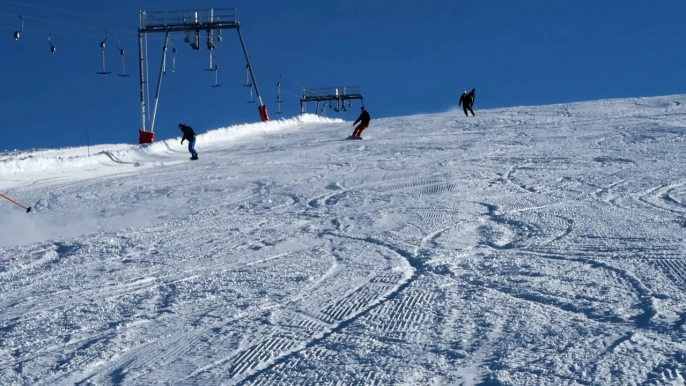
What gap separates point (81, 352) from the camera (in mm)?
5902

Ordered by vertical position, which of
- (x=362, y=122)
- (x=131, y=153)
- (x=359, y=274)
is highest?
(x=362, y=122)

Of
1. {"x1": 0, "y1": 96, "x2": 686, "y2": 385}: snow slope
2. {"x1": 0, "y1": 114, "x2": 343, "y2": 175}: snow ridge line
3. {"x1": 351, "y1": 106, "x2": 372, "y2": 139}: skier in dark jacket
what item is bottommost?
{"x1": 0, "y1": 114, "x2": 343, "y2": 175}: snow ridge line

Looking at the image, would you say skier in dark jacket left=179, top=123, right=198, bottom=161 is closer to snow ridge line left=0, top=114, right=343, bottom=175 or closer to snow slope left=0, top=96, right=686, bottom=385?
snow ridge line left=0, top=114, right=343, bottom=175

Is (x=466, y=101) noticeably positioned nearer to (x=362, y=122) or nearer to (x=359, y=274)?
(x=362, y=122)

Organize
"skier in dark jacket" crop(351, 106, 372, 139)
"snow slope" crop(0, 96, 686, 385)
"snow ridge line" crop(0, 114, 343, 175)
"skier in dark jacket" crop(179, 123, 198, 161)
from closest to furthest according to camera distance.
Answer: "snow slope" crop(0, 96, 686, 385) < "snow ridge line" crop(0, 114, 343, 175) < "skier in dark jacket" crop(179, 123, 198, 161) < "skier in dark jacket" crop(351, 106, 372, 139)

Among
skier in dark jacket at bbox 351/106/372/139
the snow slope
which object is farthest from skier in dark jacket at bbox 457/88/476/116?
the snow slope

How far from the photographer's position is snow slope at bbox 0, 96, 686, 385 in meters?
5.46

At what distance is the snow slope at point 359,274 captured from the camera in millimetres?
5465

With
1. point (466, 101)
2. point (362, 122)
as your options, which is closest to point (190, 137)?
point (362, 122)

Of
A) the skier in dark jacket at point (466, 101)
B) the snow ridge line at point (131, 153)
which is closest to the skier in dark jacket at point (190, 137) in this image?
the snow ridge line at point (131, 153)

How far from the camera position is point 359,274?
8008 mm

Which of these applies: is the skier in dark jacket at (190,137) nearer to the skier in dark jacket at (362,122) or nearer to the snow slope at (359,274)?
the snow slope at (359,274)

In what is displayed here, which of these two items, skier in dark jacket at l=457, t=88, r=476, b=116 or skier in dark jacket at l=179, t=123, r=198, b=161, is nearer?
skier in dark jacket at l=179, t=123, r=198, b=161

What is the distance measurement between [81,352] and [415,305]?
2734mm
